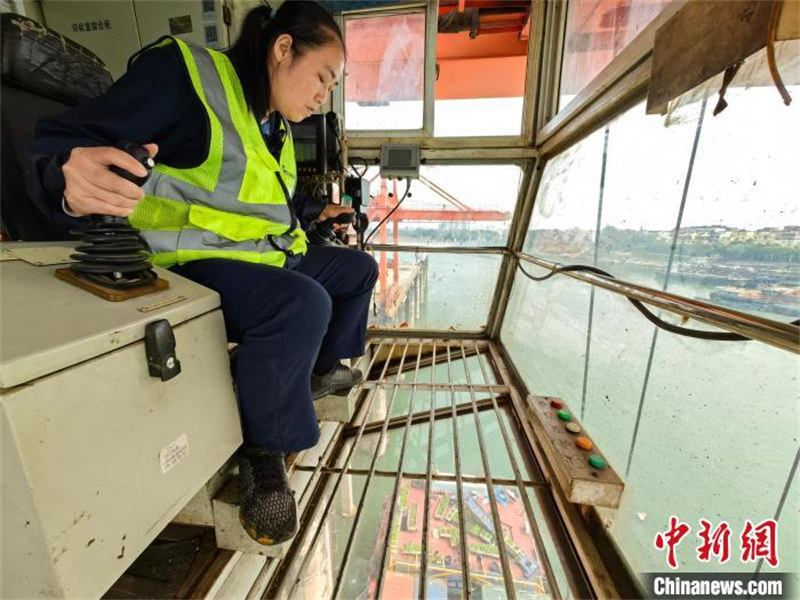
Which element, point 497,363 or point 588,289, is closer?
point 588,289

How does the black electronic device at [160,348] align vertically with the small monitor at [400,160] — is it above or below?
below

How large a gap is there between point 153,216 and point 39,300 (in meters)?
0.27

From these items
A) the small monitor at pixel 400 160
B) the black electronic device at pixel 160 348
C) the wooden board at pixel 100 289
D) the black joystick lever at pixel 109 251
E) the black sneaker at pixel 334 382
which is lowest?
the black sneaker at pixel 334 382

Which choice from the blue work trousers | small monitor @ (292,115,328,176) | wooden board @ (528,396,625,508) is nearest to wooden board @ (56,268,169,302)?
the blue work trousers

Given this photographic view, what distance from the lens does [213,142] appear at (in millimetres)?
672

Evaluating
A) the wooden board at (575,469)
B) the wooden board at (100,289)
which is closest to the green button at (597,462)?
the wooden board at (575,469)

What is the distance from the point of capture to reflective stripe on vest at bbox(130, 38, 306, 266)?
673 mm

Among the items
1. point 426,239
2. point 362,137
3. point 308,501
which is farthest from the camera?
point 426,239

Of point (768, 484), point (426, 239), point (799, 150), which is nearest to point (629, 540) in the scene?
point (768, 484)

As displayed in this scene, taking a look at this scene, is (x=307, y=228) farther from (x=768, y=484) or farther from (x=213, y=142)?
(x=768, y=484)

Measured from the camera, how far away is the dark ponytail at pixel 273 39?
0.80 m

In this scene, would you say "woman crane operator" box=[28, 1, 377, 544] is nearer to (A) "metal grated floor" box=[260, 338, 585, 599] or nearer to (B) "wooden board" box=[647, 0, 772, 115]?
(A) "metal grated floor" box=[260, 338, 585, 599]

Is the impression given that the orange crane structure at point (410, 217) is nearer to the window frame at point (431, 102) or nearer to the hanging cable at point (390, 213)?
the hanging cable at point (390, 213)

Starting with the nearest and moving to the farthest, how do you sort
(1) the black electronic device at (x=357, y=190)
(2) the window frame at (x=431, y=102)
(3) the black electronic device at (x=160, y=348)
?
(3) the black electronic device at (x=160, y=348), (1) the black electronic device at (x=357, y=190), (2) the window frame at (x=431, y=102)
